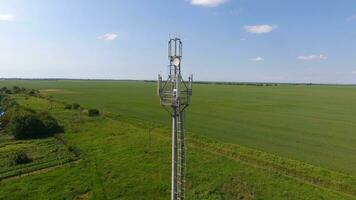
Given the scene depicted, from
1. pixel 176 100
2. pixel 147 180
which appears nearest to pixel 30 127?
pixel 147 180

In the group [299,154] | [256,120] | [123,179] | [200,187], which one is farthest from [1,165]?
[256,120]

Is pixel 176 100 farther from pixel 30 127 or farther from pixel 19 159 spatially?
pixel 30 127

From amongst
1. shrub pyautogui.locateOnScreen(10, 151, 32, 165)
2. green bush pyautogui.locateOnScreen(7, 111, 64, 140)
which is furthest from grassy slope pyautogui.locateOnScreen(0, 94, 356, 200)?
green bush pyautogui.locateOnScreen(7, 111, 64, 140)

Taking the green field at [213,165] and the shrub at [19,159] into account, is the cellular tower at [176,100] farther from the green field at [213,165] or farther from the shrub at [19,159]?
the shrub at [19,159]

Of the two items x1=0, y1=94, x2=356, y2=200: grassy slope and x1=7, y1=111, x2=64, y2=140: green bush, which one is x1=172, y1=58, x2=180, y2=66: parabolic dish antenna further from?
x1=7, y1=111, x2=64, y2=140: green bush

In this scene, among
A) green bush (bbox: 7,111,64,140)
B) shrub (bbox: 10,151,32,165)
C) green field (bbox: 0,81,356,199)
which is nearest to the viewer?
green field (bbox: 0,81,356,199)

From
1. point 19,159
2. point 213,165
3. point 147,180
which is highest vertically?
point 213,165
